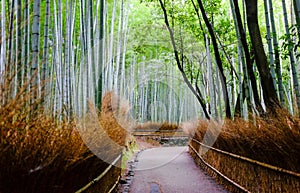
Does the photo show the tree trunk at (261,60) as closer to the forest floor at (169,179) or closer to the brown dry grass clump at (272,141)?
the brown dry grass clump at (272,141)

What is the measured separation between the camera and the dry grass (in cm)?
160

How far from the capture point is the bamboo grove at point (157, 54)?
3691 millimetres

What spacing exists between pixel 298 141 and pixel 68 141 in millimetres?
1648

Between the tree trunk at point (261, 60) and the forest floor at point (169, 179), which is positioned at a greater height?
the tree trunk at point (261, 60)

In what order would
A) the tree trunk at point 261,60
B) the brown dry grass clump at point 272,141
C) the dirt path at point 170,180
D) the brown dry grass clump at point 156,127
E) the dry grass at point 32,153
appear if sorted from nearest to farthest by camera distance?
the dry grass at point 32,153, the brown dry grass clump at point 272,141, the tree trunk at point 261,60, the dirt path at point 170,180, the brown dry grass clump at point 156,127

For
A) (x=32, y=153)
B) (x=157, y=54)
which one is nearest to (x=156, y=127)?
(x=157, y=54)

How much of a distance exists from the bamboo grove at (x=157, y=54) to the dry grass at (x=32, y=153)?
12 cm

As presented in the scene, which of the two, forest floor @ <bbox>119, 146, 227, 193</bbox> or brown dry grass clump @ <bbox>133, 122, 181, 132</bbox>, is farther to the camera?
brown dry grass clump @ <bbox>133, 122, 181, 132</bbox>

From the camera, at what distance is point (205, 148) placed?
6.61 m

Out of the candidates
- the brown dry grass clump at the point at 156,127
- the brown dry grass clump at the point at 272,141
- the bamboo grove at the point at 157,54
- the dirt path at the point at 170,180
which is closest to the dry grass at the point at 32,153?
the bamboo grove at the point at 157,54

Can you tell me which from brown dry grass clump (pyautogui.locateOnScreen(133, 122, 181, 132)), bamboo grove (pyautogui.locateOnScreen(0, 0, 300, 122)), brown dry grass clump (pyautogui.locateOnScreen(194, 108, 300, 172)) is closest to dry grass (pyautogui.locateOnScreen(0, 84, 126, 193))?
bamboo grove (pyautogui.locateOnScreen(0, 0, 300, 122))

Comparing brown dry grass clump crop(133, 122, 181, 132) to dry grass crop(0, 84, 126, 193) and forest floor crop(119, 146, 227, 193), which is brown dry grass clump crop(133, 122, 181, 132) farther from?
dry grass crop(0, 84, 126, 193)

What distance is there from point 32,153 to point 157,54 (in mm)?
14639

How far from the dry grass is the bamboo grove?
0.12m
